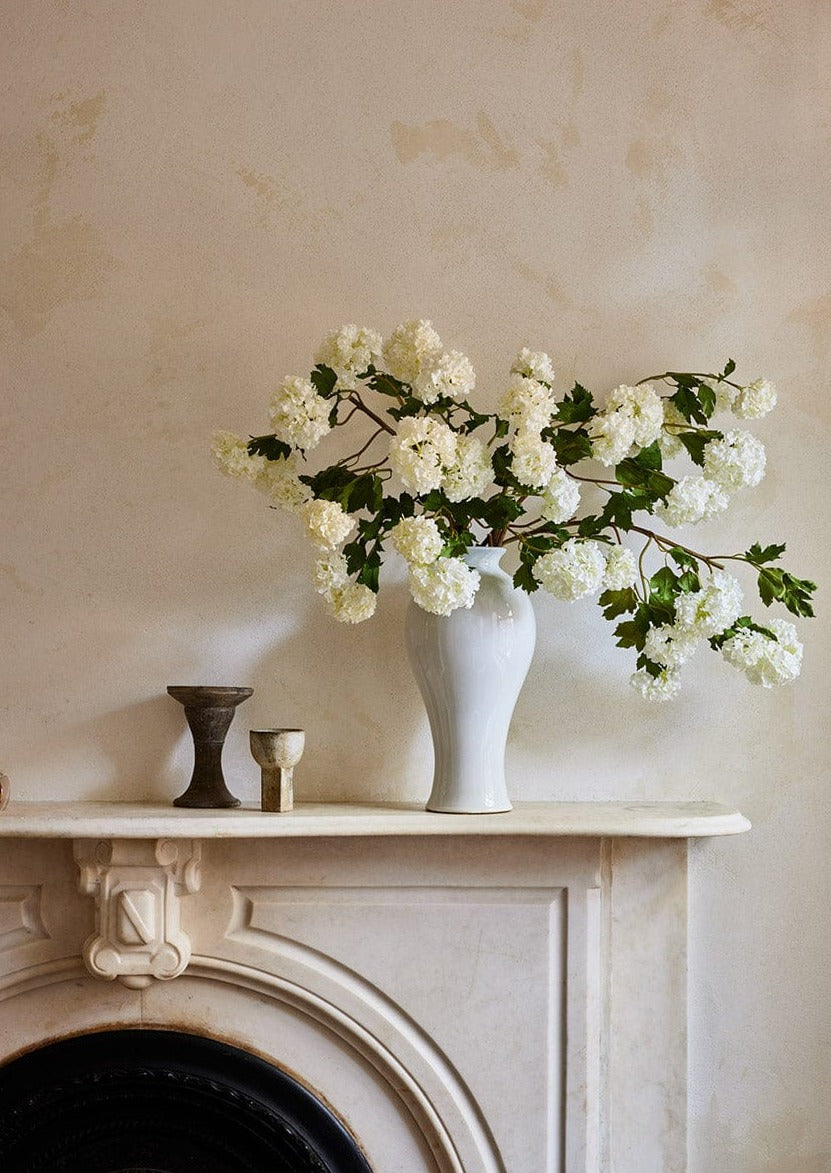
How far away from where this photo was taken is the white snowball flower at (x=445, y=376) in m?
1.52

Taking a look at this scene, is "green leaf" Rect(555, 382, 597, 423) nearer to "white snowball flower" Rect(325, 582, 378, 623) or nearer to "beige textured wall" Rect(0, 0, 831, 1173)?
"beige textured wall" Rect(0, 0, 831, 1173)

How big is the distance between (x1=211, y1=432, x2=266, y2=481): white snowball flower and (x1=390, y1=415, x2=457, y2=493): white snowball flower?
0.22 metres

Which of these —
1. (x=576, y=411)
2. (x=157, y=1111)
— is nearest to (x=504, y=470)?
(x=576, y=411)

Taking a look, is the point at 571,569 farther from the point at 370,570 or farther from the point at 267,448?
the point at 267,448

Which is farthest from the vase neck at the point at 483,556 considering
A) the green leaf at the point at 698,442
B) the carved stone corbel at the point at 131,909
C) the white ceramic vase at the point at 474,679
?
the carved stone corbel at the point at 131,909

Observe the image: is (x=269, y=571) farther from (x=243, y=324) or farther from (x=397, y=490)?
(x=243, y=324)

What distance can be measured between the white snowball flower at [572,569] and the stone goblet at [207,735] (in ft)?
1.61

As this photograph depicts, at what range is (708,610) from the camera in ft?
5.16

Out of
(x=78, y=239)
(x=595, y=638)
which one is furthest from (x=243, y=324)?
(x=595, y=638)

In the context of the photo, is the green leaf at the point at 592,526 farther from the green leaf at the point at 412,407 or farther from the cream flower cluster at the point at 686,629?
the green leaf at the point at 412,407

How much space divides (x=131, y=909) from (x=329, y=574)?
1.81ft

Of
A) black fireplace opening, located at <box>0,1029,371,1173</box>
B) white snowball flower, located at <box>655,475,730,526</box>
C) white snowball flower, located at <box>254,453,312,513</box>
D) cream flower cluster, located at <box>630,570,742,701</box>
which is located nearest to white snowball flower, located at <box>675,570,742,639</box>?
cream flower cluster, located at <box>630,570,742,701</box>

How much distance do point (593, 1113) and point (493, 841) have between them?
0.43 m

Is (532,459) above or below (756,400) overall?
below
